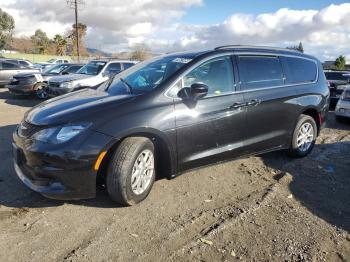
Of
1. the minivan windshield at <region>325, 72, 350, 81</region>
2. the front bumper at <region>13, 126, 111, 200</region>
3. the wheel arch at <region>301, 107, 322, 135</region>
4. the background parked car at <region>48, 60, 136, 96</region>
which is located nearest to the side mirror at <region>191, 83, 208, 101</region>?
the front bumper at <region>13, 126, 111, 200</region>

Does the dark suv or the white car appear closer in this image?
the dark suv

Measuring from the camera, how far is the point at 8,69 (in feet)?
61.0

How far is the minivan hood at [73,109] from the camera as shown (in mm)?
3883

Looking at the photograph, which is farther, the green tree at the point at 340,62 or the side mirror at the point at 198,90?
the green tree at the point at 340,62

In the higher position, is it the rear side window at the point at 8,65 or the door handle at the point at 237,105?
the rear side window at the point at 8,65

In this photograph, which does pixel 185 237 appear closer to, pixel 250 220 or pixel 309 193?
pixel 250 220

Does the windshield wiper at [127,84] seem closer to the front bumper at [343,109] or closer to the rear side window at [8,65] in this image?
the front bumper at [343,109]

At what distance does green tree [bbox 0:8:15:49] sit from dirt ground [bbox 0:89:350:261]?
215 feet

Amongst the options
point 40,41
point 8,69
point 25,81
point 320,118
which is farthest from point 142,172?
point 40,41

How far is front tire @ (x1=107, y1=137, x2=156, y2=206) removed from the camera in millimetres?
3889

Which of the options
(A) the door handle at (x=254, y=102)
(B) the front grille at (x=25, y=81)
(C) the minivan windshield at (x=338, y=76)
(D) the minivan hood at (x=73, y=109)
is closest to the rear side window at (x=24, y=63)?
(B) the front grille at (x=25, y=81)

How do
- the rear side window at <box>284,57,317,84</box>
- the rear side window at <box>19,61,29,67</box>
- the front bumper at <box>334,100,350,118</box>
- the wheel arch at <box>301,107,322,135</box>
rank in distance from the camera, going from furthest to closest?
the rear side window at <box>19,61,29,67</box>, the front bumper at <box>334,100,350,118</box>, the wheel arch at <box>301,107,322,135</box>, the rear side window at <box>284,57,317,84</box>

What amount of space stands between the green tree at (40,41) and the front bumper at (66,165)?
71.8 metres

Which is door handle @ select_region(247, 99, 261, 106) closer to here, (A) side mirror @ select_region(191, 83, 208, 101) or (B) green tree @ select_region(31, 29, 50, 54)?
(A) side mirror @ select_region(191, 83, 208, 101)
